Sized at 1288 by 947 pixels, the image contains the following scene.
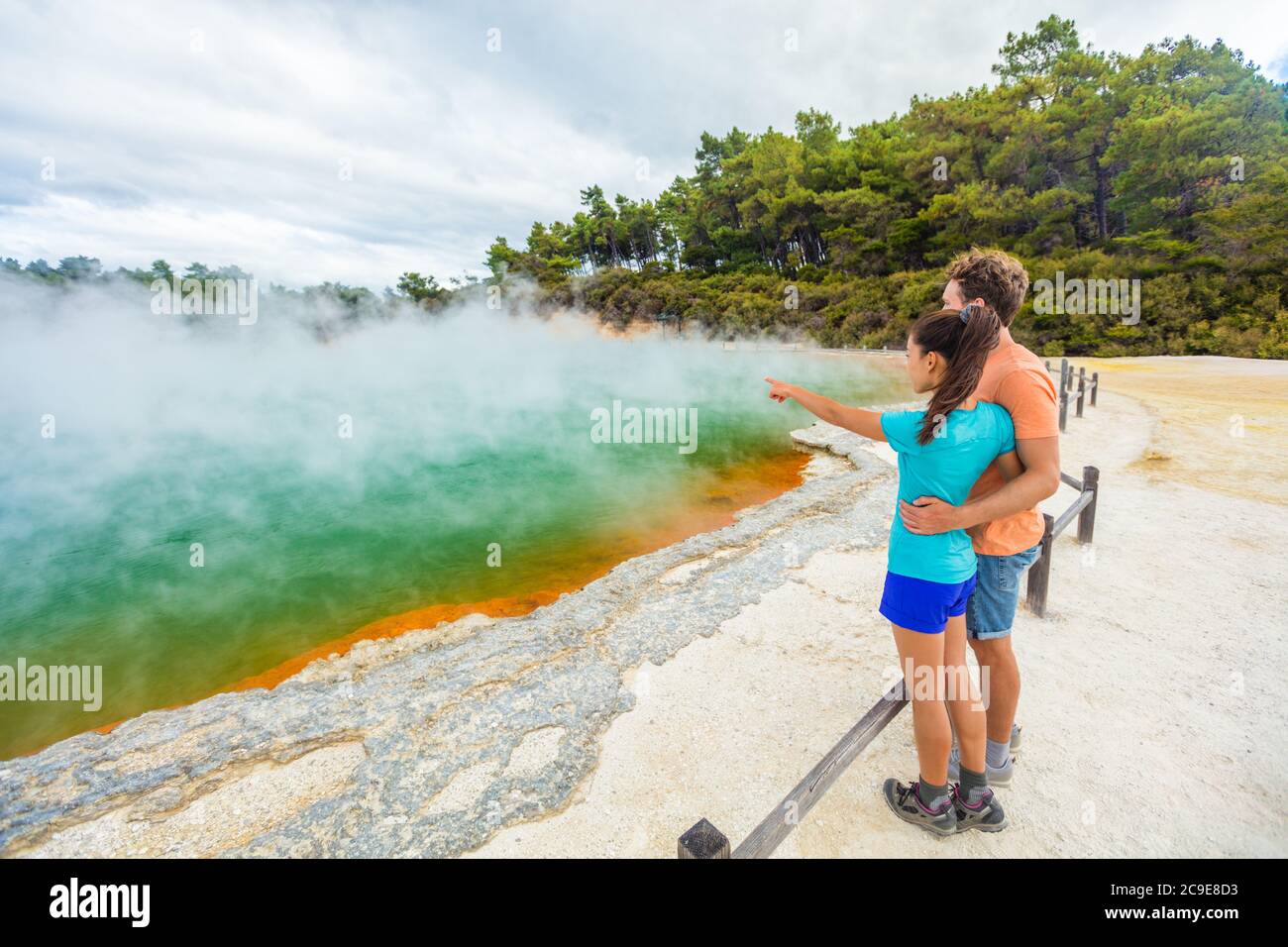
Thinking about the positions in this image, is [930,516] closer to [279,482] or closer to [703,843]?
[703,843]

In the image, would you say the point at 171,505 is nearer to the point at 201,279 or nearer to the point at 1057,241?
the point at 1057,241

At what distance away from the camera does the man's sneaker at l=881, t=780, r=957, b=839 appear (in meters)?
2.16

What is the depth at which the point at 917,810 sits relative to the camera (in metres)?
2.25

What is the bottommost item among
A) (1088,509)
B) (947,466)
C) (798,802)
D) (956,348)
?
(798,802)

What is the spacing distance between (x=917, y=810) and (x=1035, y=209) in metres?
26.2

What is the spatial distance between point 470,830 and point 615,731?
0.88 m

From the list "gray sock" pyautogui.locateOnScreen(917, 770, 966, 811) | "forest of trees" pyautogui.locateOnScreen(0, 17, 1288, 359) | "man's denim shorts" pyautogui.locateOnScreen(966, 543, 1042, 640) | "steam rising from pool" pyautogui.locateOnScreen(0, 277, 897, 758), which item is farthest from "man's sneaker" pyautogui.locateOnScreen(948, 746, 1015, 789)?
"forest of trees" pyautogui.locateOnScreen(0, 17, 1288, 359)

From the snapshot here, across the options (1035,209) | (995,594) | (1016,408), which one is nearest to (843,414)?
(1016,408)

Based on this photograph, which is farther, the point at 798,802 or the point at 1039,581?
the point at 1039,581

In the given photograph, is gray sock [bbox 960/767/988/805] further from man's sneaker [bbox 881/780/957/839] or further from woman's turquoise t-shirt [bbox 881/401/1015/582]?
woman's turquoise t-shirt [bbox 881/401/1015/582]

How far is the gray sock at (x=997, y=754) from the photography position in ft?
7.60

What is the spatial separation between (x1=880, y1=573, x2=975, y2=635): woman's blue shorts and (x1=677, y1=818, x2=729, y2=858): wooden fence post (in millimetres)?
841

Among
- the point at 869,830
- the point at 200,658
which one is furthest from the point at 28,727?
the point at 869,830
